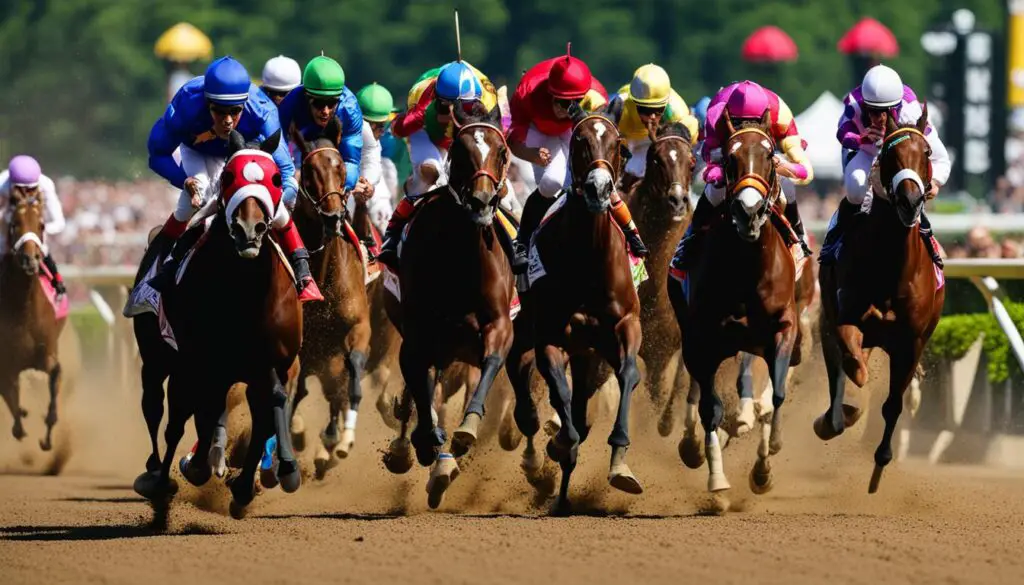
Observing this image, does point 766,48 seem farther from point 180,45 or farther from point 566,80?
point 566,80

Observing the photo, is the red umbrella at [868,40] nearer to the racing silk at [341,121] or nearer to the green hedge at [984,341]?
the green hedge at [984,341]

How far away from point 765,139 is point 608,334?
3.75ft

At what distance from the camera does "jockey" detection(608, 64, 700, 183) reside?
11.2 meters

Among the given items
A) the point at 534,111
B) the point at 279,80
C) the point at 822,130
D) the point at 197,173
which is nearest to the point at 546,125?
the point at 534,111

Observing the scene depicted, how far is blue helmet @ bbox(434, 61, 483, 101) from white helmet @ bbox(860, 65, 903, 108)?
1.91 metres

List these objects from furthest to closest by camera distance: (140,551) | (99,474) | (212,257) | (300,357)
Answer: (99,474) → (300,357) → (212,257) → (140,551)

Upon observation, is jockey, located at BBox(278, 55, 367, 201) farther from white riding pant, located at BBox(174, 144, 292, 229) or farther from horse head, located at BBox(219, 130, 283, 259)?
horse head, located at BBox(219, 130, 283, 259)

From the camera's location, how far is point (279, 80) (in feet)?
38.1

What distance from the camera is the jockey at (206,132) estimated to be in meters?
9.45

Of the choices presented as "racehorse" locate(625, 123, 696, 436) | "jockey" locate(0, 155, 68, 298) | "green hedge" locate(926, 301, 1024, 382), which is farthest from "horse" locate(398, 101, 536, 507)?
"jockey" locate(0, 155, 68, 298)

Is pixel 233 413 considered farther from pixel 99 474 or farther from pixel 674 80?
pixel 674 80

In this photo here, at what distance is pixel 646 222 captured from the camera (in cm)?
1143

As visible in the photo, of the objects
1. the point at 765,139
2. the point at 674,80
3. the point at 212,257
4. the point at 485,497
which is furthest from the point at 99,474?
the point at 674,80

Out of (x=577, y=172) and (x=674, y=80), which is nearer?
(x=577, y=172)
